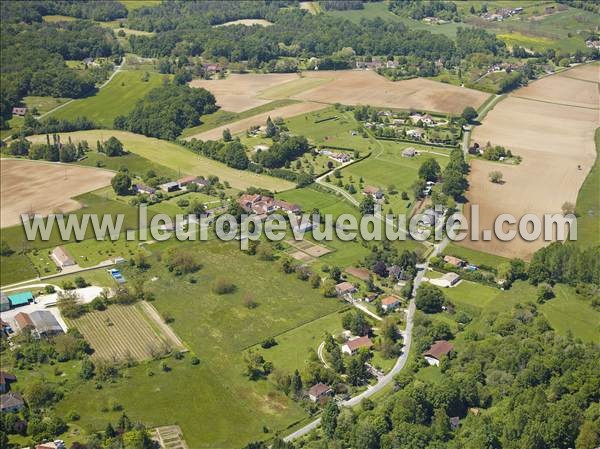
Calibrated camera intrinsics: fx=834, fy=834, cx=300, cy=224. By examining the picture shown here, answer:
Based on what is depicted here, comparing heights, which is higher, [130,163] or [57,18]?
[57,18]

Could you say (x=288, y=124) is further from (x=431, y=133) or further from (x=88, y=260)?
(x=88, y=260)

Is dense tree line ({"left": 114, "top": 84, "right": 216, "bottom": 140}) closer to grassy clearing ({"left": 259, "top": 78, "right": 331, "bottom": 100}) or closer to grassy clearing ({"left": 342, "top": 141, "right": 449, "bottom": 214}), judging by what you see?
grassy clearing ({"left": 259, "top": 78, "right": 331, "bottom": 100})

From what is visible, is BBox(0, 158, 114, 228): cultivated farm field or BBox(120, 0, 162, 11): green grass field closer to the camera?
BBox(0, 158, 114, 228): cultivated farm field

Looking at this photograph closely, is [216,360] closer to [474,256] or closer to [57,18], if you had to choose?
[474,256]

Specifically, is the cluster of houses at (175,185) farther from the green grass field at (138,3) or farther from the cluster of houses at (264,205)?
the green grass field at (138,3)

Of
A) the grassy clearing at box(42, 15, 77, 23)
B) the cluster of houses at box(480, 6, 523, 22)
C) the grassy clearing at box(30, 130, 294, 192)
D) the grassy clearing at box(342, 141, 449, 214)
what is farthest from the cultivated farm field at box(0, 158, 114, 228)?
the cluster of houses at box(480, 6, 523, 22)

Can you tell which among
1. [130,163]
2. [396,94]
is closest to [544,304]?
[130,163]

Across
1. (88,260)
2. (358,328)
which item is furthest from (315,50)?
(358,328)
